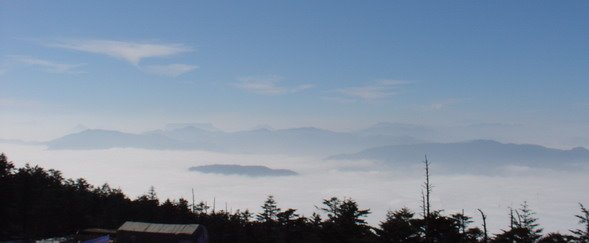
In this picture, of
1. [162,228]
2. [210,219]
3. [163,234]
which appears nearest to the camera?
[163,234]

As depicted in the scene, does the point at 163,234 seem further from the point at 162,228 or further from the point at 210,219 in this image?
the point at 210,219

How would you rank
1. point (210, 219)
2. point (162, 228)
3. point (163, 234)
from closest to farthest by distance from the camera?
point (163, 234) < point (162, 228) < point (210, 219)

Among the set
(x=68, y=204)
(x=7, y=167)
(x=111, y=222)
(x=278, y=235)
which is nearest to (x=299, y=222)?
(x=278, y=235)

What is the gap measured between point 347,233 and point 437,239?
1426cm

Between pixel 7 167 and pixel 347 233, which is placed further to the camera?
pixel 7 167

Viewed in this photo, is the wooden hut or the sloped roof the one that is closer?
the wooden hut

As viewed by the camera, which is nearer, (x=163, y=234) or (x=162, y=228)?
(x=163, y=234)

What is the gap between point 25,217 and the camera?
8450 cm

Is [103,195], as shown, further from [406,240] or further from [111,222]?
[406,240]

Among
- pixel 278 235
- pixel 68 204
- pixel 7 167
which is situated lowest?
pixel 278 235

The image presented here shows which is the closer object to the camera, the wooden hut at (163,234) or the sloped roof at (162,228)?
the wooden hut at (163,234)

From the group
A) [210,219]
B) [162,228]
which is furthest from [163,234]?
[210,219]

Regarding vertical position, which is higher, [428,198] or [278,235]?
[428,198]

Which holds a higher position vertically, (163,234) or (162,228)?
(162,228)
